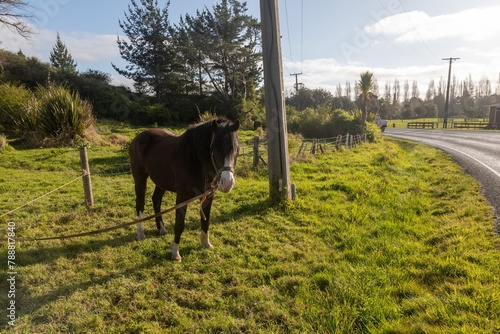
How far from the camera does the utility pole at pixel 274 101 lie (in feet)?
16.3

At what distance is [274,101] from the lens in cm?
518

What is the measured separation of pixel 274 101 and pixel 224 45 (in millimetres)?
25072

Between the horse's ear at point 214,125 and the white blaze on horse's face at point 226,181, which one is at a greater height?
the horse's ear at point 214,125

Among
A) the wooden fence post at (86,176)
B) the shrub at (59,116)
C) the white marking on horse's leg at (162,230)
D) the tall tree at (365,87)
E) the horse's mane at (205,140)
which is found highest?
the tall tree at (365,87)

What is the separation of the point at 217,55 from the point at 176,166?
28.4 m

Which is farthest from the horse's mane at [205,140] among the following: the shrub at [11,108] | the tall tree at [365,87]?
the tall tree at [365,87]

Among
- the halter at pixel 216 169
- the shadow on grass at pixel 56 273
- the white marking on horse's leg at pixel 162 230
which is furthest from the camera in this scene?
the white marking on horse's leg at pixel 162 230

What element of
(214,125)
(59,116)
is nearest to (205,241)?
(214,125)

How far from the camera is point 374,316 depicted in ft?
7.74

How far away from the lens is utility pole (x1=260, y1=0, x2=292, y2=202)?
16.3 feet

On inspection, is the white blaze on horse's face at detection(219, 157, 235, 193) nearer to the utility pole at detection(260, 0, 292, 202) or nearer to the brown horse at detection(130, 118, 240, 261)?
the brown horse at detection(130, 118, 240, 261)

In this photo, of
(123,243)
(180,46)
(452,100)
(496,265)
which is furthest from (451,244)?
(452,100)

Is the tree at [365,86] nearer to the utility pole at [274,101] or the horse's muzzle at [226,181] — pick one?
the utility pole at [274,101]

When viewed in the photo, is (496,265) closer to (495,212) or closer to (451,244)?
(451,244)
